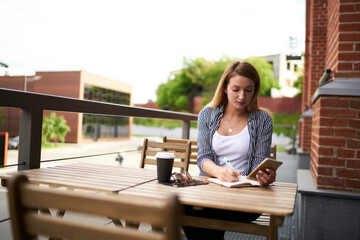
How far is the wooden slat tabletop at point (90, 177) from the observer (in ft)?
4.76

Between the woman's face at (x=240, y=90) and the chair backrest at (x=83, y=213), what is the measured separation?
1.34m

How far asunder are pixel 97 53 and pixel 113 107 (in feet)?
175

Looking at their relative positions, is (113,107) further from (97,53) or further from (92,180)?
(97,53)

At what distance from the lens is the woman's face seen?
1.95 metres

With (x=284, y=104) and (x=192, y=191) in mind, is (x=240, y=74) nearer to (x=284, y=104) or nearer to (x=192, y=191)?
(x=192, y=191)

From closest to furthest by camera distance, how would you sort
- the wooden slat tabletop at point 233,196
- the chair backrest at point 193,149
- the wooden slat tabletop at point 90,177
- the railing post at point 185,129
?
the wooden slat tabletop at point 233,196, the wooden slat tabletop at point 90,177, the chair backrest at point 193,149, the railing post at point 185,129

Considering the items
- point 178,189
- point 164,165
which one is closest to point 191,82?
point 164,165

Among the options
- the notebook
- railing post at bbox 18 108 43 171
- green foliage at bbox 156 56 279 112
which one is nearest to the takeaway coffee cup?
the notebook

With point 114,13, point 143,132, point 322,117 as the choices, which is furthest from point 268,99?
point 114,13

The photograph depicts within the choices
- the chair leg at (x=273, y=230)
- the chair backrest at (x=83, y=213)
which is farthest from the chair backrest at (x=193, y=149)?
the chair backrest at (x=83, y=213)

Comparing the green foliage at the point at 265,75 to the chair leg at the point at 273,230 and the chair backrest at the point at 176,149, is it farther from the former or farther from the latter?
the chair leg at the point at 273,230

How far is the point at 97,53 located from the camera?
53.1m

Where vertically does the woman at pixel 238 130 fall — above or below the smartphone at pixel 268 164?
above

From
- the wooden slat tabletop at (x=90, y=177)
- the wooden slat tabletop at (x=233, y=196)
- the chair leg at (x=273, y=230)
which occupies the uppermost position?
the wooden slat tabletop at (x=90, y=177)
